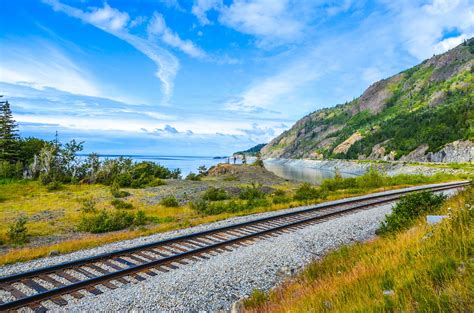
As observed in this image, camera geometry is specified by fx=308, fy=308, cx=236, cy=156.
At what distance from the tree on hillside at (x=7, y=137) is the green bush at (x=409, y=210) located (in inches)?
2201

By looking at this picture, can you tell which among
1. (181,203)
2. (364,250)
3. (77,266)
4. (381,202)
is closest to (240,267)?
(364,250)

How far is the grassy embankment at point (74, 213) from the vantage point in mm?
12484

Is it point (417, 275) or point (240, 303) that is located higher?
point (417, 275)

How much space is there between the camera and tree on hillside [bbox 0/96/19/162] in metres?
49.2

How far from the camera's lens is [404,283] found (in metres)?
3.97

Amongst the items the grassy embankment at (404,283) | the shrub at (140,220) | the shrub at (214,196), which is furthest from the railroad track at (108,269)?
the shrub at (214,196)

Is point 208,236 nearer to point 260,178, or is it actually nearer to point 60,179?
point 60,179

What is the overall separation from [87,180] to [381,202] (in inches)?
1367

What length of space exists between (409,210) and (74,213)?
1970cm

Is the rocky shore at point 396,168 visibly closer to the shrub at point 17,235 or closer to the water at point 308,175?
the water at point 308,175

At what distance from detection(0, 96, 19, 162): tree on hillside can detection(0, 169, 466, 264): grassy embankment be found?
61.1 feet

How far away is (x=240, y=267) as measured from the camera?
8148mm

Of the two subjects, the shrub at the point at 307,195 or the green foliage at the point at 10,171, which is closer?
the shrub at the point at 307,195

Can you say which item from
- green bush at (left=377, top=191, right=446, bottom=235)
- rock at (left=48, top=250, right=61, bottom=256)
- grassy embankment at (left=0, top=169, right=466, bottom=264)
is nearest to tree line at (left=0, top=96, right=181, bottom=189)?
grassy embankment at (left=0, top=169, right=466, bottom=264)
